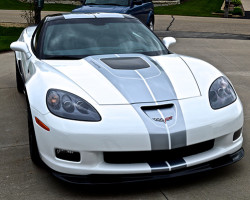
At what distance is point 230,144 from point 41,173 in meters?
1.62

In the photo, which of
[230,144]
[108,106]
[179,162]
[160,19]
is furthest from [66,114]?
[160,19]

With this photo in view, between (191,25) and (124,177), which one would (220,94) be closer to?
(124,177)

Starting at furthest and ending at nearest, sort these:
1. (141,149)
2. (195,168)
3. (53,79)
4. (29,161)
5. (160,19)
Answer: (160,19) → (29,161) → (53,79) → (195,168) → (141,149)

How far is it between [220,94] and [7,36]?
929 cm

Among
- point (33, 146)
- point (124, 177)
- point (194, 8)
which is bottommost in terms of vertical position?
point (194, 8)

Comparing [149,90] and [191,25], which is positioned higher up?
[149,90]

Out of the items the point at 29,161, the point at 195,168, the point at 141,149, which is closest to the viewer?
the point at 141,149

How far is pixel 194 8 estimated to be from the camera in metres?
23.7

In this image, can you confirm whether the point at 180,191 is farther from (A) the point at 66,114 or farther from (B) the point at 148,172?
(A) the point at 66,114

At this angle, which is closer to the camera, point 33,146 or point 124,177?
point 124,177

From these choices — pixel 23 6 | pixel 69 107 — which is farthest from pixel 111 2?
pixel 23 6

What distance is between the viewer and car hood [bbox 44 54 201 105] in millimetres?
3494

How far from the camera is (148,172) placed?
128 inches

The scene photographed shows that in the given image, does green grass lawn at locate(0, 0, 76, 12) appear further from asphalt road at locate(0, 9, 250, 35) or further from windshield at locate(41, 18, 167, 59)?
windshield at locate(41, 18, 167, 59)
